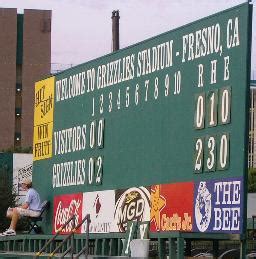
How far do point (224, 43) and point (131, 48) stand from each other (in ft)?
8.32

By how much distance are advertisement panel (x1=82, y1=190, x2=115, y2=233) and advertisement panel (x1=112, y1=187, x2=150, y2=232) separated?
17cm

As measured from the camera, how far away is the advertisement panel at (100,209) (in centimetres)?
1415

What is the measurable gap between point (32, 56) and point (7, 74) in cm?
299

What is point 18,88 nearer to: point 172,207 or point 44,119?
point 44,119

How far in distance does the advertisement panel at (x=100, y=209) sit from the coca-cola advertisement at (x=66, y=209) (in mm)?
234

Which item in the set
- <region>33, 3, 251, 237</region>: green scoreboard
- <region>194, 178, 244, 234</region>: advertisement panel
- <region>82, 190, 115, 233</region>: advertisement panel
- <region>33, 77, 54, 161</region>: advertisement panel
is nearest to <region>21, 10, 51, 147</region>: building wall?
<region>33, 77, 54, 161</region>: advertisement panel

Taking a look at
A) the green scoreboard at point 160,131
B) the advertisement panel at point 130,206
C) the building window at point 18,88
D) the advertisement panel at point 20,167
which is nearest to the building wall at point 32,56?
the building window at point 18,88

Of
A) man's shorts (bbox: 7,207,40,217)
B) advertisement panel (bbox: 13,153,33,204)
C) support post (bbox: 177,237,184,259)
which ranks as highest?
advertisement panel (bbox: 13,153,33,204)

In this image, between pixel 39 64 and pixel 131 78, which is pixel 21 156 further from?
pixel 39 64

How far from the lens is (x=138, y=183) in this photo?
13.5 m

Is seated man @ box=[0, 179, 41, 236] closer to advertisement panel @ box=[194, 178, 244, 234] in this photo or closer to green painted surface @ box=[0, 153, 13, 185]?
advertisement panel @ box=[194, 178, 244, 234]

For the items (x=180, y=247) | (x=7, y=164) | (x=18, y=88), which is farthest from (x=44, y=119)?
(x=18, y=88)

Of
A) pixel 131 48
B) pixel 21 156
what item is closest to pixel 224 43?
pixel 131 48

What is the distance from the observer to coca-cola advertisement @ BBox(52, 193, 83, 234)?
49.8ft
